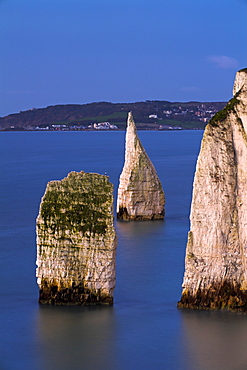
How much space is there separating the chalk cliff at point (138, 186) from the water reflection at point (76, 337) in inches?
784

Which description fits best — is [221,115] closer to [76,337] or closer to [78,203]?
[78,203]

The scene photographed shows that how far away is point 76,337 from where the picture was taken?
95.1 feet

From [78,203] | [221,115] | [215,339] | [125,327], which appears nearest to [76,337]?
[125,327]

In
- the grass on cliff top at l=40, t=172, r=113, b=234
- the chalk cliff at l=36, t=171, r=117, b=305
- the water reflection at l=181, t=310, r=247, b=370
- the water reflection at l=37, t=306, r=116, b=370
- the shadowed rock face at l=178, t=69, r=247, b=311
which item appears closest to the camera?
the water reflection at l=181, t=310, r=247, b=370

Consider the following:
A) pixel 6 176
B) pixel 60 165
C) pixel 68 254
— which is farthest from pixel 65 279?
pixel 60 165

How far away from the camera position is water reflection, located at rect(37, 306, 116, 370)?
2705 centimetres

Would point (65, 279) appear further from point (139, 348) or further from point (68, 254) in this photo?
point (139, 348)

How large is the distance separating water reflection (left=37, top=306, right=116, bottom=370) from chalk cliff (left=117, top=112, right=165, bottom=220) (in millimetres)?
19911

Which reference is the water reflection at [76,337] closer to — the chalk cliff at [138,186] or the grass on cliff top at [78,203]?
the grass on cliff top at [78,203]

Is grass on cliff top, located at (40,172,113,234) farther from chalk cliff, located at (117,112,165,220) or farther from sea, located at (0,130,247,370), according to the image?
chalk cliff, located at (117,112,165,220)

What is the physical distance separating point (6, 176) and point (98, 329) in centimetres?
6301

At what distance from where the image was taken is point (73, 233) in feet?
99.8

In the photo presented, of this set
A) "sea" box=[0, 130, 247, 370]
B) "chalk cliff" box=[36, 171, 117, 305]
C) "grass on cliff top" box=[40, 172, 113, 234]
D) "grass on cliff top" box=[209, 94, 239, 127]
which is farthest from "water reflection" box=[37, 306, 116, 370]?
"grass on cliff top" box=[209, 94, 239, 127]

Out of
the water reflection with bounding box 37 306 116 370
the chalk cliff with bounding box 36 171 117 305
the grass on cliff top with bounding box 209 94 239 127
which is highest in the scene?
the grass on cliff top with bounding box 209 94 239 127
